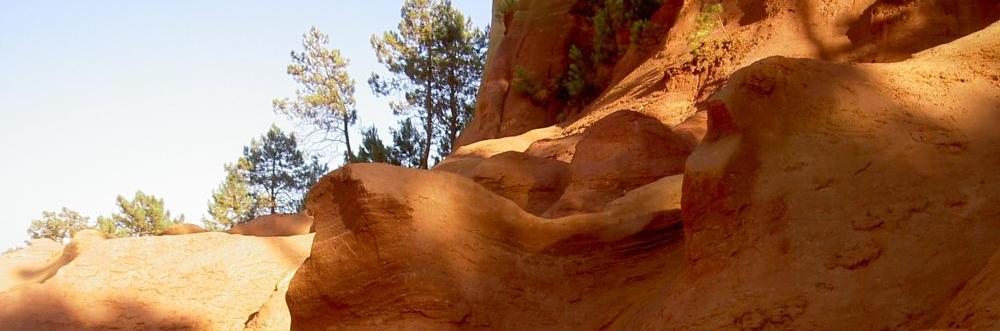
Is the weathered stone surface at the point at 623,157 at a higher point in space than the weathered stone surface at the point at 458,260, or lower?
higher

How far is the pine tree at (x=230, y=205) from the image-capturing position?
29766 millimetres

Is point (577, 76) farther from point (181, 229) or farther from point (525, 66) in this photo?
point (181, 229)

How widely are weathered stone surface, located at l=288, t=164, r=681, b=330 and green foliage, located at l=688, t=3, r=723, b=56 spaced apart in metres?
7.04

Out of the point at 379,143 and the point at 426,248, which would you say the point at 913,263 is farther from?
the point at 379,143

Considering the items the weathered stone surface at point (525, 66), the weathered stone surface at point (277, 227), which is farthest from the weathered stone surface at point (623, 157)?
the weathered stone surface at point (525, 66)

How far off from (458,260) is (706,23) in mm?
8147

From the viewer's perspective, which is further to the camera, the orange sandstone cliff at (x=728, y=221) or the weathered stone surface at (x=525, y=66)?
the weathered stone surface at (x=525, y=66)

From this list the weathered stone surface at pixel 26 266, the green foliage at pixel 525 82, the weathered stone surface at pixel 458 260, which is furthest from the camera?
the green foliage at pixel 525 82

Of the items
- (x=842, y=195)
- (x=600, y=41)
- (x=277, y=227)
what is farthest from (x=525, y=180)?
(x=600, y=41)

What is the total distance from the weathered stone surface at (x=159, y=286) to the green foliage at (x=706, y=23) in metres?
5.69

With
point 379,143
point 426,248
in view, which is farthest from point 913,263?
point 379,143

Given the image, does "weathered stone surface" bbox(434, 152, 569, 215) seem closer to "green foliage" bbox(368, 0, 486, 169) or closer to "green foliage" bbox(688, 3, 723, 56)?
"green foliage" bbox(688, 3, 723, 56)

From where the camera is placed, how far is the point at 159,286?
1013 centimetres

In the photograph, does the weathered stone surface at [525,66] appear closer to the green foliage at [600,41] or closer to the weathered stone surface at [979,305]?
the green foliage at [600,41]
